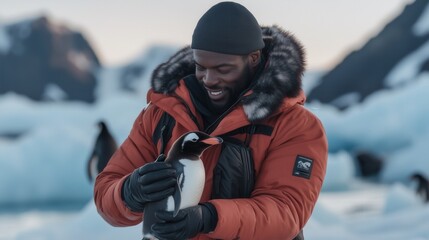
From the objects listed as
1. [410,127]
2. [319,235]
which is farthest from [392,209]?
[410,127]

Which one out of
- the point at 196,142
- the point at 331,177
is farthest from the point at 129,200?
the point at 331,177

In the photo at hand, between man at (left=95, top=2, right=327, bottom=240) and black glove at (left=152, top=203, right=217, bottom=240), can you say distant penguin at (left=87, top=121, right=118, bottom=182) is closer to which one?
man at (left=95, top=2, right=327, bottom=240)

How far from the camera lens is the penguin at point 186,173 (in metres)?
1.77

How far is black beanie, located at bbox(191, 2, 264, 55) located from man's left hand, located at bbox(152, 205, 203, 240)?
494mm

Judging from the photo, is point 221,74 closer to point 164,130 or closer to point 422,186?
point 164,130

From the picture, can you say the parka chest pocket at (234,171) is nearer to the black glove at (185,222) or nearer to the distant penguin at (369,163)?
the black glove at (185,222)

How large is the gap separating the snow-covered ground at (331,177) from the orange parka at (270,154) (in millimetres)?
3665

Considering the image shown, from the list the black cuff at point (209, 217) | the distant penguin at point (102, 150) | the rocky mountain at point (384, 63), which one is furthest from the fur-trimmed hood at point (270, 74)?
the rocky mountain at point (384, 63)

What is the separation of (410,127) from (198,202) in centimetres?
1806

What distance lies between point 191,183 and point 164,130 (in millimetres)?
313

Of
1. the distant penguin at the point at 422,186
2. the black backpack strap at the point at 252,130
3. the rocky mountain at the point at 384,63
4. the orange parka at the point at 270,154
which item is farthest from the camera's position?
the rocky mountain at the point at 384,63

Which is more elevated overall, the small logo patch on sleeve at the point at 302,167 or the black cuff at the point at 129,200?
the small logo patch on sleeve at the point at 302,167

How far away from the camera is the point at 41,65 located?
2260 inches

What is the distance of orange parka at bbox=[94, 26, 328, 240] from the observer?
1.84m
